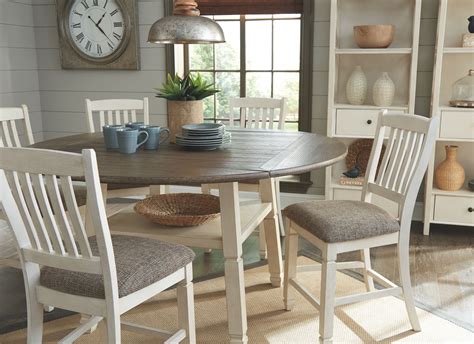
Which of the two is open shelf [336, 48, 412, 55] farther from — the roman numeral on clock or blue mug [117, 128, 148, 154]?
the roman numeral on clock

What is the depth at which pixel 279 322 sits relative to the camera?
2420 mm

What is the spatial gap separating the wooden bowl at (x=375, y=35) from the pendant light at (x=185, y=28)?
152cm

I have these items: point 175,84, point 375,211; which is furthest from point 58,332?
point 375,211

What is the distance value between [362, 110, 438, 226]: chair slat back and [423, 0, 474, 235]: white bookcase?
1138 mm

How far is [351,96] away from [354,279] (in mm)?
1347

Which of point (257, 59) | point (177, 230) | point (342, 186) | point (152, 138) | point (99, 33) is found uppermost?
point (99, 33)

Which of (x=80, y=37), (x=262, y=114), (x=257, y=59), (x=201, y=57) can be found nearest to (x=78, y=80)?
(x=80, y=37)

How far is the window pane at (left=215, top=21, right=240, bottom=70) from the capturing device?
405 cm

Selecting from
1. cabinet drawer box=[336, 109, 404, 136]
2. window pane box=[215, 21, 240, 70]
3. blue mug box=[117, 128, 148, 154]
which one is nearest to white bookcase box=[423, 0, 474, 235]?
cabinet drawer box=[336, 109, 404, 136]

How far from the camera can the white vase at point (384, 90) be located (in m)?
3.50

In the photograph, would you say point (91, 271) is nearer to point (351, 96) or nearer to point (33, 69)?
point (351, 96)

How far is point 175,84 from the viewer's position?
2387mm

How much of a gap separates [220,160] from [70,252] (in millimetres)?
694

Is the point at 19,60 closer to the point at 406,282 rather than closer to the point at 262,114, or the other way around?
the point at 262,114
